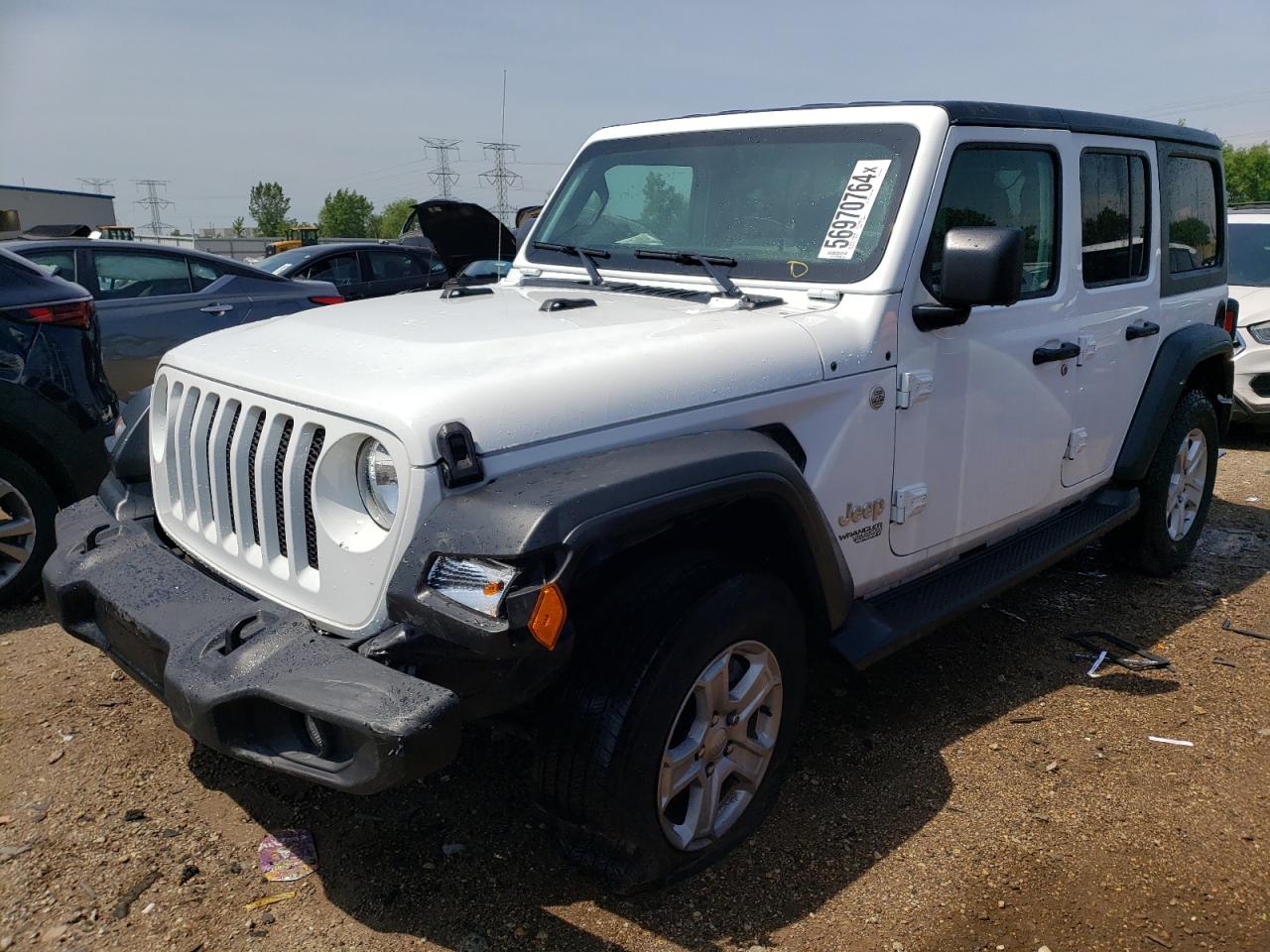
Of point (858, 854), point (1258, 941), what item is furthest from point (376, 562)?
point (1258, 941)

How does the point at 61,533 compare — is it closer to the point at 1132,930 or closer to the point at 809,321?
the point at 809,321

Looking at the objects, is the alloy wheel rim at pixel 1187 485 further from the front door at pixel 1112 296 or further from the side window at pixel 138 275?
the side window at pixel 138 275

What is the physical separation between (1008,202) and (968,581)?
1.35m

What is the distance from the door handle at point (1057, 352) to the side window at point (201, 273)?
230 inches

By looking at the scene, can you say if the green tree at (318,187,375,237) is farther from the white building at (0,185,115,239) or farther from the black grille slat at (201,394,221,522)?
the black grille slat at (201,394,221,522)

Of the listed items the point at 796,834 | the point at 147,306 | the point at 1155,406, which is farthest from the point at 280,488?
the point at 147,306

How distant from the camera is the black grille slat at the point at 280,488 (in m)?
2.44

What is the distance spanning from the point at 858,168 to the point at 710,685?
175 cm

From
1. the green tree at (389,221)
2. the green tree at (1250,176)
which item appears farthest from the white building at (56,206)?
the green tree at (1250,176)

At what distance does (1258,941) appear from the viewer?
255cm

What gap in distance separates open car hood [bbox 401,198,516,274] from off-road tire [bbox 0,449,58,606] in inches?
88.3

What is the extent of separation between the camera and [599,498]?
2117 mm

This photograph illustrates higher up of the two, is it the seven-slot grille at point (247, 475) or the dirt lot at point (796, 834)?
the seven-slot grille at point (247, 475)

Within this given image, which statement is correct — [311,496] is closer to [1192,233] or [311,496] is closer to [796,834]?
[796,834]
